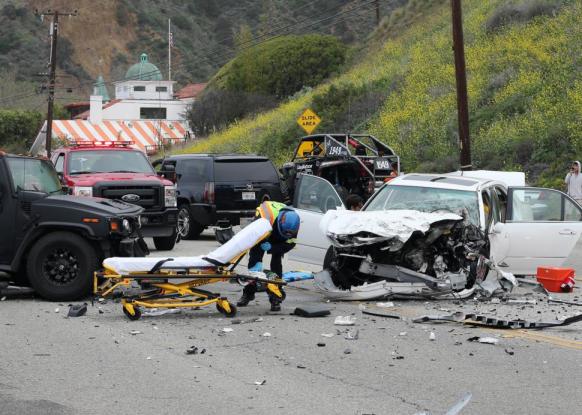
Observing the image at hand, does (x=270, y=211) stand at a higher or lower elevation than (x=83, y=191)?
lower

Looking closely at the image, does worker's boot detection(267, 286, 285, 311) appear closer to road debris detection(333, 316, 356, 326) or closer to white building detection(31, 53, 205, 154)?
road debris detection(333, 316, 356, 326)

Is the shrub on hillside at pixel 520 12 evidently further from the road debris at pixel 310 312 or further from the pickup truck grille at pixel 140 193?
the road debris at pixel 310 312

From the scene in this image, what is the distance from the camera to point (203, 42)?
142 metres

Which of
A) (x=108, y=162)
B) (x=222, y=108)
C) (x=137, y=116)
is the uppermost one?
(x=137, y=116)

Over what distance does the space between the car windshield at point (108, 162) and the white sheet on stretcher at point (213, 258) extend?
8.76 metres

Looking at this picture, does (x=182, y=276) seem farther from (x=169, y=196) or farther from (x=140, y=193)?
(x=169, y=196)

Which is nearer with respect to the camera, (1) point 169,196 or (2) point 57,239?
(2) point 57,239

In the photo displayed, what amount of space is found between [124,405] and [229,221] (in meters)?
15.3

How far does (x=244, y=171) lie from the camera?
2289 cm

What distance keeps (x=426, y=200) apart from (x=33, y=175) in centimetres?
518

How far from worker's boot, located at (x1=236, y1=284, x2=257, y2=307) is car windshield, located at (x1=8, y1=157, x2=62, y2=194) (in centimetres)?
314

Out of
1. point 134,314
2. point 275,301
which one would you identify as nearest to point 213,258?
point 275,301

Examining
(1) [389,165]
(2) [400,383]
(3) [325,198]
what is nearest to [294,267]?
(3) [325,198]

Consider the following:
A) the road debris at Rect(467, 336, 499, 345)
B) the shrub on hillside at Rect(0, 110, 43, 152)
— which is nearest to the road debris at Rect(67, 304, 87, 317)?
the road debris at Rect(467, 336, 499, 345)
